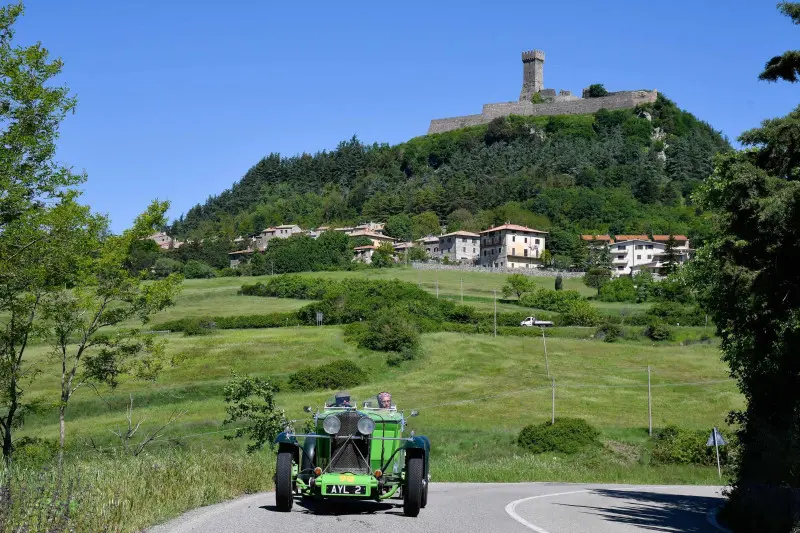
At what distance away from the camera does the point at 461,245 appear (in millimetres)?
173875

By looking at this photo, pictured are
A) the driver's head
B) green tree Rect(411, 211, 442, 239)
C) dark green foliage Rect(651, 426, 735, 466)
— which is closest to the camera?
the driver's head

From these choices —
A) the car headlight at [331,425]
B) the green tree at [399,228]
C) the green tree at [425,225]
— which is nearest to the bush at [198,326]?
the car headlight at [331,425]

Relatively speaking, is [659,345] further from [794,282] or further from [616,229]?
[616,229]

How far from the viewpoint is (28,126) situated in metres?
22.2

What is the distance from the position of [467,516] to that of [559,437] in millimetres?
37670

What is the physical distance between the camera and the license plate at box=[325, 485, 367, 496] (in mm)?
13281

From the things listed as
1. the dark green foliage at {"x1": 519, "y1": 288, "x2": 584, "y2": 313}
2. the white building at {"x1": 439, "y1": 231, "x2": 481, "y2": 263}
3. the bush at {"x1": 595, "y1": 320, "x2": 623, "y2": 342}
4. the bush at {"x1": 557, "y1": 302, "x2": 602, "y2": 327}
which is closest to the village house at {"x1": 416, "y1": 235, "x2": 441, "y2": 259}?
the white building at {"x1": 439, "y1": 231, "x2": 481, "y2": 263}

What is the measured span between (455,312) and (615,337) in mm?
17266

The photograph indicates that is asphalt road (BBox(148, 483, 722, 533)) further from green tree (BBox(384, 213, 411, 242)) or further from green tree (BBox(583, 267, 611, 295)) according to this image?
green tree (BBox(384, 213, 411, 242))

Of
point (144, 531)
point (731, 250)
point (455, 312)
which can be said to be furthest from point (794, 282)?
point (455, 312)

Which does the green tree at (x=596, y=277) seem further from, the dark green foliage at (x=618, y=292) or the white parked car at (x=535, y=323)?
the white parked car at (x=535, y=323)

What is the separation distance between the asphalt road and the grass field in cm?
608

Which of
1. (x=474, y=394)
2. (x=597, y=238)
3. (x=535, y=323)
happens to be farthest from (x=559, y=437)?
(x=597, y=238)

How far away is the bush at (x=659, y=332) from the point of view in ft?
285
